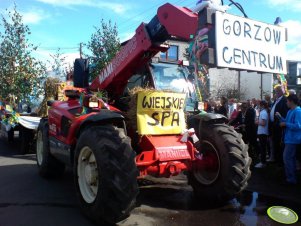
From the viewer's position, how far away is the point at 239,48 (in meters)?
3.87

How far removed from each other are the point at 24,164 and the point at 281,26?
6.78 meters

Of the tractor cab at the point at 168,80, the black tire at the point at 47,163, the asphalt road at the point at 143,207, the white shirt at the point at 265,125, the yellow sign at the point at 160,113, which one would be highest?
the tractor cab at the point at 168,80

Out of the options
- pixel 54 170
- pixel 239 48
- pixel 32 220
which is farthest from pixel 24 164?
pixel 239 48

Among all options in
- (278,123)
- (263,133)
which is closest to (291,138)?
(278,123)

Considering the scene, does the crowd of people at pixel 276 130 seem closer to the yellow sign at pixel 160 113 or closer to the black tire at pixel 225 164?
the black tire at pixel 225 164

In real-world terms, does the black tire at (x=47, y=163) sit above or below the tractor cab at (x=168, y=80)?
below

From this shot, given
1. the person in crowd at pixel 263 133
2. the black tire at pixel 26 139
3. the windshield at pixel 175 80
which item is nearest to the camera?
the windshield at pixel 175 80

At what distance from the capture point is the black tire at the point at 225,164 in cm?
509

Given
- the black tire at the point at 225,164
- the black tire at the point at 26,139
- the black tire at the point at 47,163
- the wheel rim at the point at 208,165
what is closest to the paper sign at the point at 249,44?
the black tire at the point at 225,164

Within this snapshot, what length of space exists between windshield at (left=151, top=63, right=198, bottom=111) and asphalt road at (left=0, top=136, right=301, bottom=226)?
5.58ft

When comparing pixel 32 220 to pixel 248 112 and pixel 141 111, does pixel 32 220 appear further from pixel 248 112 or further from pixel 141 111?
pixel 248 112

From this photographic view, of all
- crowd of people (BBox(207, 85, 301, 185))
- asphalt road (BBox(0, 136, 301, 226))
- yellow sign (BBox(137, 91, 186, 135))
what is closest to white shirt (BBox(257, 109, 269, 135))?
crowd of people (BBox(207, 85, 301, 185))

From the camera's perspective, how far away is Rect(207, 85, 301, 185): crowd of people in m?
6.81

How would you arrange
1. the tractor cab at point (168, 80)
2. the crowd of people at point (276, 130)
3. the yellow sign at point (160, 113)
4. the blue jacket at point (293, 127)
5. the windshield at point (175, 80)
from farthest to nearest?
the crowd of people at point (276, 130) → the blue jacket at point (293, 127) → the windshield at point (175, 80) → the tractor cab at point (168, 80) → the yellow sign at point (160, 113)
